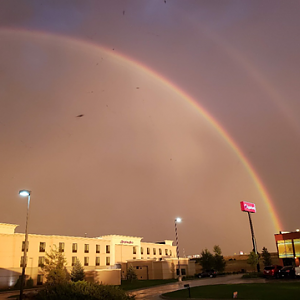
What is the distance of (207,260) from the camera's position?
293 ft

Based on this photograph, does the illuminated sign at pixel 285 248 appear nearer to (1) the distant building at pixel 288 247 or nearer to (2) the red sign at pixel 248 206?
(1) the distant building at pixel 288 247

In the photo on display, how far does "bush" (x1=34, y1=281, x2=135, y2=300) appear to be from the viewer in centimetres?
1977

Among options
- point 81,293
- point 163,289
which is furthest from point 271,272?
point 81,293

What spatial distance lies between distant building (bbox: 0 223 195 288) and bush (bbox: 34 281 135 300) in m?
29.4

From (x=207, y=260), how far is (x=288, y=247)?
22.7 metres

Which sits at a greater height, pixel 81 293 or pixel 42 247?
pixel 42 247

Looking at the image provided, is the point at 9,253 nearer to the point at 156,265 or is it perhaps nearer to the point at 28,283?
the point at 28,283

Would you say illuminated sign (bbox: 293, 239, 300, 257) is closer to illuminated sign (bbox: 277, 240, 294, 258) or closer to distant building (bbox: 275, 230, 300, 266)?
distant building (bbox: 275, 230, 300, 266)

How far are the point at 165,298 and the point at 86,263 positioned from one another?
1821 inches

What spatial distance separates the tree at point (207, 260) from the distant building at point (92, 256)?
11.2 metres

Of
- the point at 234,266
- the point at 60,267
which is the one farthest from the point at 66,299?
the point at 234,266

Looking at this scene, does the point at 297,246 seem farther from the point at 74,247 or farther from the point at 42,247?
the point at 42,247

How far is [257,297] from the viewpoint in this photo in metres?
24.4

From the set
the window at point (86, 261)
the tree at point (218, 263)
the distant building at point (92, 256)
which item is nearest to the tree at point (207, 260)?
the tree at point (218, 263)
